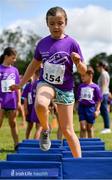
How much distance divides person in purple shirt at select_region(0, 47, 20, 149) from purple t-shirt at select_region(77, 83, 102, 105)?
59.5 inches

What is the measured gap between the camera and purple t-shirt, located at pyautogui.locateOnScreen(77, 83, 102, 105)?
11.0m

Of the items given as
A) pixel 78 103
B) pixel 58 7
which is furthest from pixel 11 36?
pixel 58 7

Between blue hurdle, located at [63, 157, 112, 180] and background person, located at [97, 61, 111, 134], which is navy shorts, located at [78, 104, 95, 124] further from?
blue hurdle, located at [63, 157, 112, 180]

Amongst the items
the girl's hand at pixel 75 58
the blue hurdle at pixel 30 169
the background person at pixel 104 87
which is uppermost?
the girl's hand at pixel 75 58

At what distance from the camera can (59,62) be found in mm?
6160

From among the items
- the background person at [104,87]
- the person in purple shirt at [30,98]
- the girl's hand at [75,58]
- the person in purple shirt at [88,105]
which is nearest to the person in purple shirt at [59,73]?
the girl's hand at [75,58]

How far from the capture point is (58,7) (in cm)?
630

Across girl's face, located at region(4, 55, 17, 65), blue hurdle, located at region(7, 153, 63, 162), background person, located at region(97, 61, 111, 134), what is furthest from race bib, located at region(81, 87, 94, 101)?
blue hurdle, located at region(7, 153, 63, 162)

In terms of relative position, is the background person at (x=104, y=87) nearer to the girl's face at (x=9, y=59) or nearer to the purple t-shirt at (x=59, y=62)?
the girl's face at (x=9, y=59)

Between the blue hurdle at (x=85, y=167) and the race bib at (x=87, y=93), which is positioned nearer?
the blue hurdle at (x=85, y=167)

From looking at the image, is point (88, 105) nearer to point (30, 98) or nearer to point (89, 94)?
point (89, 94)

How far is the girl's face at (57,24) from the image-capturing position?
6.17 meters

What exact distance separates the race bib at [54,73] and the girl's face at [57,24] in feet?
1.30

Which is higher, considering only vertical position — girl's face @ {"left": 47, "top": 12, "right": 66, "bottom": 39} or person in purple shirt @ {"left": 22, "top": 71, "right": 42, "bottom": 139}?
girl's face @ {"left": 47, "top": 12, "right": 66, "bottom": 39}
